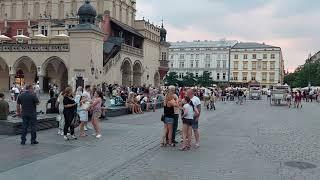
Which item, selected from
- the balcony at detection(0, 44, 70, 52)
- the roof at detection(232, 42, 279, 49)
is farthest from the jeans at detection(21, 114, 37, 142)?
the roof at detection(232, 42, 279, 49)

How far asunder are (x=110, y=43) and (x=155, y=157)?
1685 inches

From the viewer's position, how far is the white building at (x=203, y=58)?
5472 inches

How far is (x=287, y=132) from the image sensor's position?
18.1m

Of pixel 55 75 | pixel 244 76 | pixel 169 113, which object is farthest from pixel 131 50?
pixel 244 76

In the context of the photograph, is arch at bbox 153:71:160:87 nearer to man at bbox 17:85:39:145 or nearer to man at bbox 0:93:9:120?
man at bbox 0:93:9:120

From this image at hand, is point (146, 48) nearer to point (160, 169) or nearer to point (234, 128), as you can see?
point (234, 128)

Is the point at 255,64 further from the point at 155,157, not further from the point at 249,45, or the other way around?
the point at 155,157

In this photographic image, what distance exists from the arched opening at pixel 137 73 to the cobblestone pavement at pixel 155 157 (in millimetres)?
46740

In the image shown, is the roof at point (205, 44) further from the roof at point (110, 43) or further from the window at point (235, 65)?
the roof at point (110, 43)

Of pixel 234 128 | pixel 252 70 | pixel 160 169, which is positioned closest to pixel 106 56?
pixel 234 128

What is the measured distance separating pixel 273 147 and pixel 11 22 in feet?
184

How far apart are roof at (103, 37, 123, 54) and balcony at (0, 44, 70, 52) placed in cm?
468

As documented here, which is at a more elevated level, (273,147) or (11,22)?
(11,22)

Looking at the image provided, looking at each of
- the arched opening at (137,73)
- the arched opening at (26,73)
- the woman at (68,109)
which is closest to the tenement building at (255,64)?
the arched opening at (137,73)
